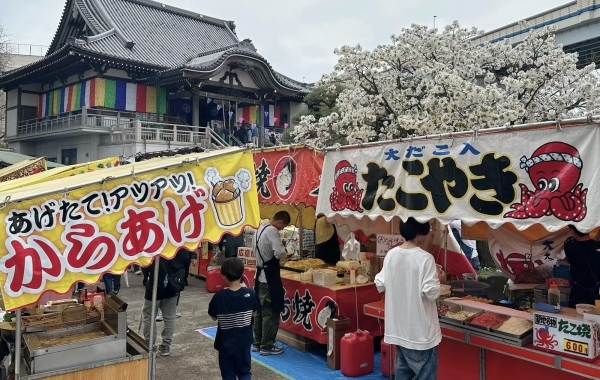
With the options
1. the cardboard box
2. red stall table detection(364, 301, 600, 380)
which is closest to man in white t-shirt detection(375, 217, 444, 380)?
red stall table detection(364, 301, 600, 380)

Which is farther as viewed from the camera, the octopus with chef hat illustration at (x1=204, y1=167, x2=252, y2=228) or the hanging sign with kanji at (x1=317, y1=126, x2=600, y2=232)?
the octopus with chef hat illustration at (x1=204, y1=167, x2=252, y2=228)

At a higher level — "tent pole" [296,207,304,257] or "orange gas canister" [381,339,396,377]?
"tent pole" [296,207,304,257]

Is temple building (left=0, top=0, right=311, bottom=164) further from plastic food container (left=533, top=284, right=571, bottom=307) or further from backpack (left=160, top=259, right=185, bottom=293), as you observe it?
plastic food container (left=533, top=284, right=571, bottom=307)

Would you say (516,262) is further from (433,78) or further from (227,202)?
(433,78)

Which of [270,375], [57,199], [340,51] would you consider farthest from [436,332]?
[340,51]

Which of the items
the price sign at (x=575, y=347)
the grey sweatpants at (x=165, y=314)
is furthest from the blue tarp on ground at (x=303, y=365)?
the price sign at (x=575, y=347)

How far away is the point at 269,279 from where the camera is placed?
695 centimetres

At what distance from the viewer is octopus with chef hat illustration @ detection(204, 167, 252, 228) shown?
4383mm

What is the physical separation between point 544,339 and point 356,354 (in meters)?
2.47

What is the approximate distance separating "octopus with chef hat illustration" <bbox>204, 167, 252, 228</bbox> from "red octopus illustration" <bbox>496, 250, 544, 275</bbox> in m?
5.05

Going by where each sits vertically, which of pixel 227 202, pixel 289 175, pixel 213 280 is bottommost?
pixel 213 280

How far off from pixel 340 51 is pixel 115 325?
37.4 feet

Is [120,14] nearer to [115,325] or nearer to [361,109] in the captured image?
[361,109]

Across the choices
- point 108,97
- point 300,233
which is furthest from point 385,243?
point 108,97
